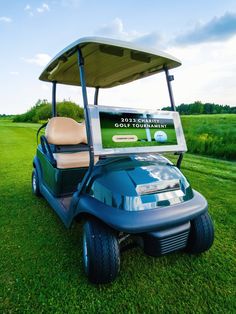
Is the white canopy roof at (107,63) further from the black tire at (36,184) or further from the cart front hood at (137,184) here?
the black tire at (36,184)

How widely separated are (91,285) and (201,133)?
8.82 metres

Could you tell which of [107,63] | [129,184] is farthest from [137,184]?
[107,63]

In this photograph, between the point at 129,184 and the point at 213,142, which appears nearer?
the point at 129,184

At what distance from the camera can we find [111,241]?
1.63 meters

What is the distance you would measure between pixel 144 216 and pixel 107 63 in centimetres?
174

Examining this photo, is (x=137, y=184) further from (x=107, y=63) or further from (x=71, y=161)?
(x=107, y=63)

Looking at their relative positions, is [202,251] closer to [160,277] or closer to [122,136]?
[160,277]

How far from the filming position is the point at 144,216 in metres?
1.46

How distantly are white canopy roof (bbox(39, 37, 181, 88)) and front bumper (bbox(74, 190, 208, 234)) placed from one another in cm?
123

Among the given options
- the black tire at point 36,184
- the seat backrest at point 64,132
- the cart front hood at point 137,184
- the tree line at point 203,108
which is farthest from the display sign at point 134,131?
the tree line at point 203,108

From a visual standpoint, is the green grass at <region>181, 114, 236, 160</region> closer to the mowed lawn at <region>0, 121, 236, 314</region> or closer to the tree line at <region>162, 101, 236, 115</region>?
the mowed lawn at <region>0, 121, 236, 314</region>

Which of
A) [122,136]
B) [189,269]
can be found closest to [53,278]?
[189,269]

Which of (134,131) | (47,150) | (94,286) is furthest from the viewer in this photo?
(47,150)

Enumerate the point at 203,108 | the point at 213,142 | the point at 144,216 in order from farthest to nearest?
1. the point at 203,108
2. the point at 213,142
3. the point at 144,216
